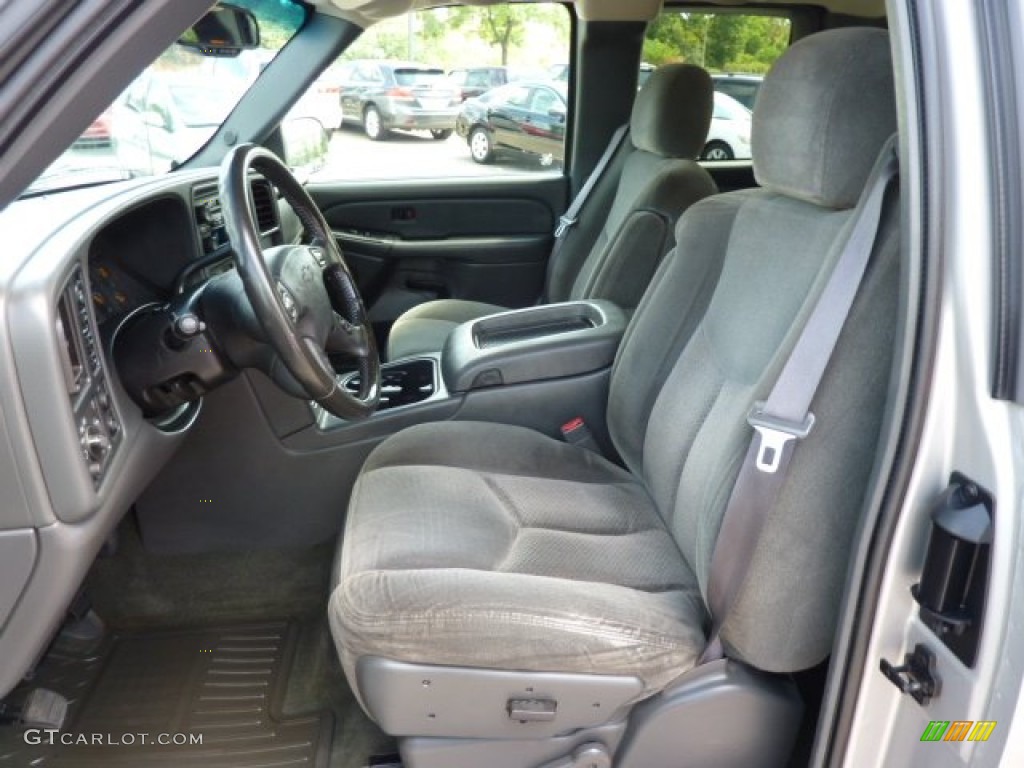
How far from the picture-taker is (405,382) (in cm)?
221

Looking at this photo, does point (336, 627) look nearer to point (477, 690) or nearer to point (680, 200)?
point (477, 690)

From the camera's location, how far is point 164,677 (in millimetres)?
1876

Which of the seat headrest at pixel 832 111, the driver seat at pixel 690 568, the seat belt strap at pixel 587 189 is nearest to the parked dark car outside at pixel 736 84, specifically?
the seat belt strap at pixel 587 189

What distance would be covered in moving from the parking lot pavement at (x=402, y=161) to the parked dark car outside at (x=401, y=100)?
0.09 meters

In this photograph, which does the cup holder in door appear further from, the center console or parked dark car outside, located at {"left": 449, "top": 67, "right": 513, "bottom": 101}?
parked dark car outside, located at {"left": 449, "top": 67, "right": 513, "bottom": 101}

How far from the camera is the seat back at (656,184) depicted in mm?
2430

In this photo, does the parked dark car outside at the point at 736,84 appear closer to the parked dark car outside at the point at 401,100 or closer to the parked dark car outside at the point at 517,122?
the parked dark car outside at the point at 517,122

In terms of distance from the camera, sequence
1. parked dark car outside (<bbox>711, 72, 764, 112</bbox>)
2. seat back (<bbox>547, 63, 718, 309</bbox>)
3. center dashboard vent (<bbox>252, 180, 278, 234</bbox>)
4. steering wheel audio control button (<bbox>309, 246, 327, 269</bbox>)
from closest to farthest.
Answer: steering wheel audio control button (<bbox>309, 246, 327, 269</bbox>), center dashboard vent (<bbox>252, 180, 278, 234</bbox>), seat back (<bbox>547, 63, 718, 309</bbox>), parked dark car outside (<bbox>711, 72, 764, 112</bbox>)

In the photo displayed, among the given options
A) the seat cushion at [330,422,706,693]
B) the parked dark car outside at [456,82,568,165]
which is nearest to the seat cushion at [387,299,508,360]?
the seat cushion at [330,422,706,693]

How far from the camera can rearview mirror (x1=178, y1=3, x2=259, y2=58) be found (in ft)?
6.59

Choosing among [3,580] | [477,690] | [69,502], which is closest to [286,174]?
[69,502]

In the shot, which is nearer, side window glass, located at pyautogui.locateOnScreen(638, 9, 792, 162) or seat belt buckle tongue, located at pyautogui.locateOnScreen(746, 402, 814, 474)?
seat belt buckle tongue, located at pyautogui.locateOnScreen(746, 402, 814, 474)

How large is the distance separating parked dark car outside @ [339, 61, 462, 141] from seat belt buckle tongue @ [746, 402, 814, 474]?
108 inches

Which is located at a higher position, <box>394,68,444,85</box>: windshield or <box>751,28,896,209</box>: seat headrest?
<box>751,28,896,209</box>: seat headrest
